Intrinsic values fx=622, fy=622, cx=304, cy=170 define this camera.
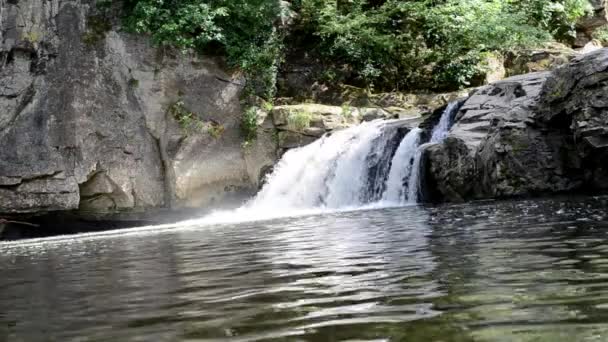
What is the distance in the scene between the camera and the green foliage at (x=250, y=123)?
18.2 m

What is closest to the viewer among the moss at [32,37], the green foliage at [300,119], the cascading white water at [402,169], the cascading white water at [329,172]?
the cascading white water at [402,169]

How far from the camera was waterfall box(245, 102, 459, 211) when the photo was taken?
1402 centimetres

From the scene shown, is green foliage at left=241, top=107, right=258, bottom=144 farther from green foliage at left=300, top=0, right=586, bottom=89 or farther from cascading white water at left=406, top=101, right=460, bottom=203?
cascading white water at left=406, top=101, right=460, bottom=203

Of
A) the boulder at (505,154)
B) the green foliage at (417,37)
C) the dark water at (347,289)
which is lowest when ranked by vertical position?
the dark water at (347,289)

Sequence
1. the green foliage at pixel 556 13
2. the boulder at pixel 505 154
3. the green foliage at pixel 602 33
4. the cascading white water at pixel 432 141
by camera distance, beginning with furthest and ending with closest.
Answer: the green foliage at pixel 602 33, the green foliage at pixel 556 13, the cascading white water at pixel 432 141, the boulder at pixel 505 154

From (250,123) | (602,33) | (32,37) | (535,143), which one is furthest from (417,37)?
(32,37)

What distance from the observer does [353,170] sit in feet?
50.6

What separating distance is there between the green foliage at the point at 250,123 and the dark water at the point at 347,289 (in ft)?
35.7

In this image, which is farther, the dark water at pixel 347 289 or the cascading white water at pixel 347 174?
the cascading white water at pixel 347 174

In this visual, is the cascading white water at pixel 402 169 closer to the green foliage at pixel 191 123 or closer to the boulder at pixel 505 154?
the boulder at pixel 505 154

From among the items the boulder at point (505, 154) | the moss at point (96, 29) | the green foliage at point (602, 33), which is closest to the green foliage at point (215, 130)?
the moss at point (96, 29)

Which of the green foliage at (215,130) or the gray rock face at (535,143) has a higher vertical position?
the green foliage at (215,130)

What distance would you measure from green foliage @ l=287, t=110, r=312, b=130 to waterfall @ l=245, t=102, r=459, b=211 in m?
0.66

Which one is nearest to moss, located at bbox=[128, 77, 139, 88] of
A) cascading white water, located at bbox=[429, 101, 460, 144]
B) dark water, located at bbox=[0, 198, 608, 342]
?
cascading white water, located at bbox=[429, 101, 460, 144]
